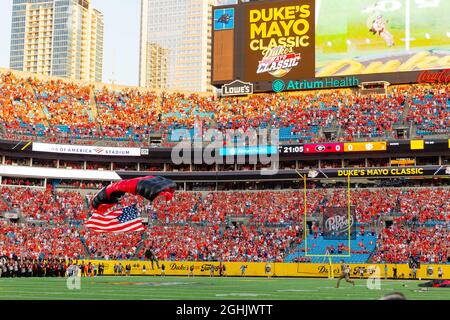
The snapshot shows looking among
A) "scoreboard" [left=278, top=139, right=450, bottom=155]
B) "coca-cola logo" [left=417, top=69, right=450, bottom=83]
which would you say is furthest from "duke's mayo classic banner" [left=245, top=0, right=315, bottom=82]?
"coca-cola logo" [left=417, top=69, right=450, bottom=83]

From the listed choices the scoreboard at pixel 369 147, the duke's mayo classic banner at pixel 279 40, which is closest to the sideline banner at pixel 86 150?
the scoreboard at pixel 369 147

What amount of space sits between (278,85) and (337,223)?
1830cm

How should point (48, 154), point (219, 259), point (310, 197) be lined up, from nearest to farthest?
point (219, 259) → point (310, 197) → point (48, 154)

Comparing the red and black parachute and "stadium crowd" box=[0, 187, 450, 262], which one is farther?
"stadium crowd" box=[0, 187, 450, 262]

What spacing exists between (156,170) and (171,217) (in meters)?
7.49

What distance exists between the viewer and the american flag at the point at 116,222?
2486 centimetres

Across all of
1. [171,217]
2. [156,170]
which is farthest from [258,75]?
[171,217]

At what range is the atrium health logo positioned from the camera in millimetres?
62125

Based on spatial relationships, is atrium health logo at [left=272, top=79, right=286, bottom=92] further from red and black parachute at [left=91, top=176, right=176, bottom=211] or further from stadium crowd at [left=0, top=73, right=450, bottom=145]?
red and black parachute at [left=91, top=176, right=176, bottom=211]

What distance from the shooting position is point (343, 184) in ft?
176

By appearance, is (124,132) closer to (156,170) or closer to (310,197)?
(156,170)

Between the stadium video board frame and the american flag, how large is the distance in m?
37.8

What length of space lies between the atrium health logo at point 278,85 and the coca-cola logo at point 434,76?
1228 cm

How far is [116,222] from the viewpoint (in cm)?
2534
